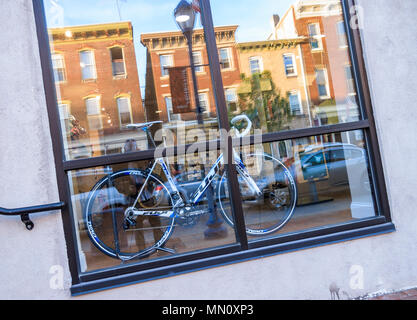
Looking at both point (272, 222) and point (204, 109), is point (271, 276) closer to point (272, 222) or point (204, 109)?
point (272, 222)

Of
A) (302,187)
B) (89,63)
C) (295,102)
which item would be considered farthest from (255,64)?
(89,63)

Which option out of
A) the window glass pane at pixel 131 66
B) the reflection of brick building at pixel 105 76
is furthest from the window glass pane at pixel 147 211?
the reflection of brick building at pixel 105 76

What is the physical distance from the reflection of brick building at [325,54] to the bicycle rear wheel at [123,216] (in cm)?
221

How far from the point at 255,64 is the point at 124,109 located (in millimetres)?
2657

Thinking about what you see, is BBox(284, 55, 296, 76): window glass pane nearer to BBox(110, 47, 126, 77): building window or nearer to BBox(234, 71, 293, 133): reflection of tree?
BBox(234, 71, 293, 133): reflection of tree

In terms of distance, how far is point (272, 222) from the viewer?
3.62 m

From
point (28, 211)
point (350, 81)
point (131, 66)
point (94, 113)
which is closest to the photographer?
point (28, 211)

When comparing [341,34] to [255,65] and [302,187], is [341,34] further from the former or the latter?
[255,65]

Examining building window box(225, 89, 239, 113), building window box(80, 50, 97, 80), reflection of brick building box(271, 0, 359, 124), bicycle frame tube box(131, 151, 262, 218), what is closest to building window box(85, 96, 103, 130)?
building window box(80, 50, 97, 80)

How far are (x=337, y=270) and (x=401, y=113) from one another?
1561mm

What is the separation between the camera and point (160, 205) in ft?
12.0

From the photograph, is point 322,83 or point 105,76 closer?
point 322,83

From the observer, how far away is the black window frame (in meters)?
2.58

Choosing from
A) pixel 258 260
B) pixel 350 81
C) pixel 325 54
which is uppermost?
pixel 325 54
